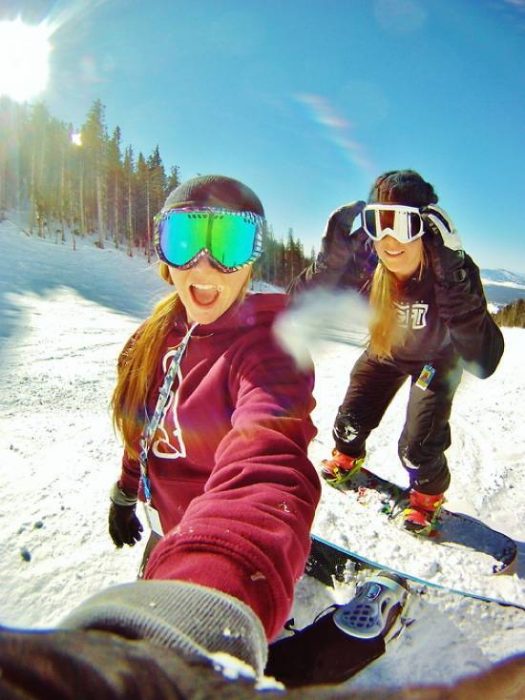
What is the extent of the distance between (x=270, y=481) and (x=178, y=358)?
0.75 metres

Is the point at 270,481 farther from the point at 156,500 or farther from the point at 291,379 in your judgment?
the point at 156,500

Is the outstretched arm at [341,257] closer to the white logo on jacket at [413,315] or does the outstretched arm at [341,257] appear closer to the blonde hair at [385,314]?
the blonde hair at [385,314]

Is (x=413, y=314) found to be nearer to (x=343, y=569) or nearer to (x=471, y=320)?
(x=471, y=320)

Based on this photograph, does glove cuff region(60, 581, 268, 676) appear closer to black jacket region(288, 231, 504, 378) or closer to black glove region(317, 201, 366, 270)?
black jacket region(288, 231, 504, 378)

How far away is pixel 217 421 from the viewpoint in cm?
152

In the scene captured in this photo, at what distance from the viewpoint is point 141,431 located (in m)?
1.97

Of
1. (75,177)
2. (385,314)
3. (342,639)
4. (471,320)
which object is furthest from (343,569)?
(75,177)

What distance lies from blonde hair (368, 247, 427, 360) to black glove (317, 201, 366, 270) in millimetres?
275

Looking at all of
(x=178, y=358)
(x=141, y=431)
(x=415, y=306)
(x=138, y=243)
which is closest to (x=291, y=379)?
(x=178, y=358)

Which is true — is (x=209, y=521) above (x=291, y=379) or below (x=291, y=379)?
below

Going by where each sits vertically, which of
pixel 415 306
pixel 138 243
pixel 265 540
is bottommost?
pixel 265 540

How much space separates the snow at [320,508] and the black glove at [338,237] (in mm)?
456

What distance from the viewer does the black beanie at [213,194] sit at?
5.55 feet

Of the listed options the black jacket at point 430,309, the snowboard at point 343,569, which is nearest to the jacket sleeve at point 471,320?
the black jacket at point 430,309
